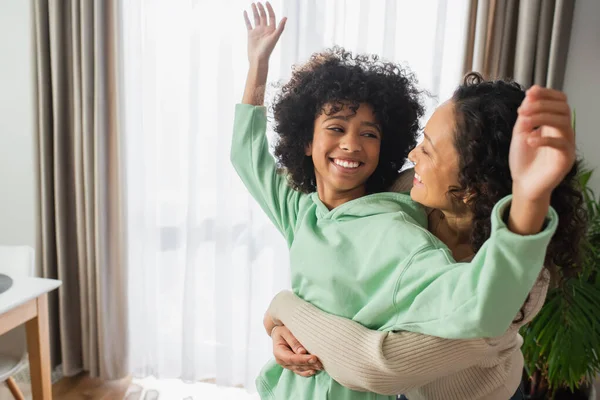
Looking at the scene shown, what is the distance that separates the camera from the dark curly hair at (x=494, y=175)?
778mm

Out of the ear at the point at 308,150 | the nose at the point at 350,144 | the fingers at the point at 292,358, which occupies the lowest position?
the fingers at the point at 292,358

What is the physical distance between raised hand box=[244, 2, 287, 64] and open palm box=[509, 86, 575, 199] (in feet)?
2.59

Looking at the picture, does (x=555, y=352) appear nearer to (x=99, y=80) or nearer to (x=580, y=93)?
(x=580, y=93)

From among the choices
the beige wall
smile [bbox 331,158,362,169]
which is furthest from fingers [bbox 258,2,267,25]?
the beige wall

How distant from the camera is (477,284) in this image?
0.62 metres

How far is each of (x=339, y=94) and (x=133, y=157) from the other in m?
1.66

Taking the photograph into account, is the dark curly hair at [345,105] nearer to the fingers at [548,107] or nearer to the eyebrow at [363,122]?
the eyebrow at [363,122]

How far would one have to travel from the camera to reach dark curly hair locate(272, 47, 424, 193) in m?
1.06

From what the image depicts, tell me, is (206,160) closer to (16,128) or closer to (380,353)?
(16,128)

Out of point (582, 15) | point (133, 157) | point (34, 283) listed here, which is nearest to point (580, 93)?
point (582, 15)

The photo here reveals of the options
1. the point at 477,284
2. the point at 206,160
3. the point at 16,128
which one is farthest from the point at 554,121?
the point at 16,128

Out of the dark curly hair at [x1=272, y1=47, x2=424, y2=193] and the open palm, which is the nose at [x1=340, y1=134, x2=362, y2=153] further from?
the open palm

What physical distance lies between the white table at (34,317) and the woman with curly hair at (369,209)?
1.12 meters

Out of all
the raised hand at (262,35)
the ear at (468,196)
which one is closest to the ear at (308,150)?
the raised hand at (262,35)
